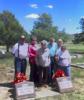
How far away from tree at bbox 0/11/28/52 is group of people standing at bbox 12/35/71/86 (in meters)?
28.6

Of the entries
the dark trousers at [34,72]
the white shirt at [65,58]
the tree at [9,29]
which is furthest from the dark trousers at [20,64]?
the tree at [9,29]

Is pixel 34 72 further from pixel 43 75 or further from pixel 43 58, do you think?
pixel 43 58

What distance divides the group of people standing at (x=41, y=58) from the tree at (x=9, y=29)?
2863 cm

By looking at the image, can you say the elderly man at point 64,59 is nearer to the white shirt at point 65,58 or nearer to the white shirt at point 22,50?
the white shirt at point 65,58

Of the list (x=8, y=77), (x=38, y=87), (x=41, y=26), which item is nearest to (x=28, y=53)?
(x=38, y=87)

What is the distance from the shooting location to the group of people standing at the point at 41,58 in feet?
35.4

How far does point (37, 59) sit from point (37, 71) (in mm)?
516

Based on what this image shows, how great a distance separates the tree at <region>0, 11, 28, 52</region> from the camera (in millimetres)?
40000

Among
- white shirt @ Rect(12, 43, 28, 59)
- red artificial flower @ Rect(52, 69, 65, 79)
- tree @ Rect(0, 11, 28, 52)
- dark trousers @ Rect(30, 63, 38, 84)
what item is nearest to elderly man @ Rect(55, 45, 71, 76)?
red artificial flower @ Rect(52, 69, 65, 79)

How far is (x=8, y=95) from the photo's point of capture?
32.7 feet

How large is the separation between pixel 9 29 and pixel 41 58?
101 feet

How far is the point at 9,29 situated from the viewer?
135ft

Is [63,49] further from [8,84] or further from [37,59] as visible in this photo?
[8,84]

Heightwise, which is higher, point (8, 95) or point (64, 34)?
point (64, 34)
